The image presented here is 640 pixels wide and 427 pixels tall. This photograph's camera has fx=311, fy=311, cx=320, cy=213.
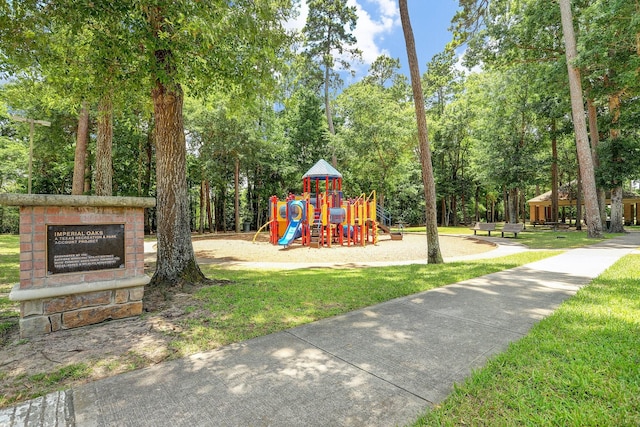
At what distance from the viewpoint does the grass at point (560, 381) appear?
6.89 feet

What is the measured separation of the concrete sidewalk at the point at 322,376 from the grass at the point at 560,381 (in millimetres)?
188

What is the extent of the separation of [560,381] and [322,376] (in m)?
1.93

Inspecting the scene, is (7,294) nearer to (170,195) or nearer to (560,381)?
(170,195)

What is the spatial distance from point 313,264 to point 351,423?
815 cm

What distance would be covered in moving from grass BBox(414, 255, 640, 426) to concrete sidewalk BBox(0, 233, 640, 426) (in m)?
0.19

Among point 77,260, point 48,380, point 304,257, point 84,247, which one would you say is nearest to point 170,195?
point 84,247

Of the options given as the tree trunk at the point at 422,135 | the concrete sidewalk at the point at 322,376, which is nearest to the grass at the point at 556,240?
the tree trunk at the point at 422,135

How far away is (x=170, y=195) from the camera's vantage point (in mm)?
6059

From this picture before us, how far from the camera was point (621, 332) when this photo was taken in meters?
3.44

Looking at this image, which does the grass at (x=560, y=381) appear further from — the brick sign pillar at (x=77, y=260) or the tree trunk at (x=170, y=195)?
the tree trunk at (x=170, y=195)

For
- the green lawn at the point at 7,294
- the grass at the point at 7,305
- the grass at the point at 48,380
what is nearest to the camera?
the grass at the point at 48,380

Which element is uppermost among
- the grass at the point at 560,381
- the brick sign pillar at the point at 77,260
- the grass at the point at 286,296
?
the brick sign pillar at the point at 77,260

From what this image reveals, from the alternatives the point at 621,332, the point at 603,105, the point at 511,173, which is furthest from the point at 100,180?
the point at 603,105

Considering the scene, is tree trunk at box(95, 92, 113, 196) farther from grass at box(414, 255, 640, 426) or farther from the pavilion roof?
the pavilion roof
